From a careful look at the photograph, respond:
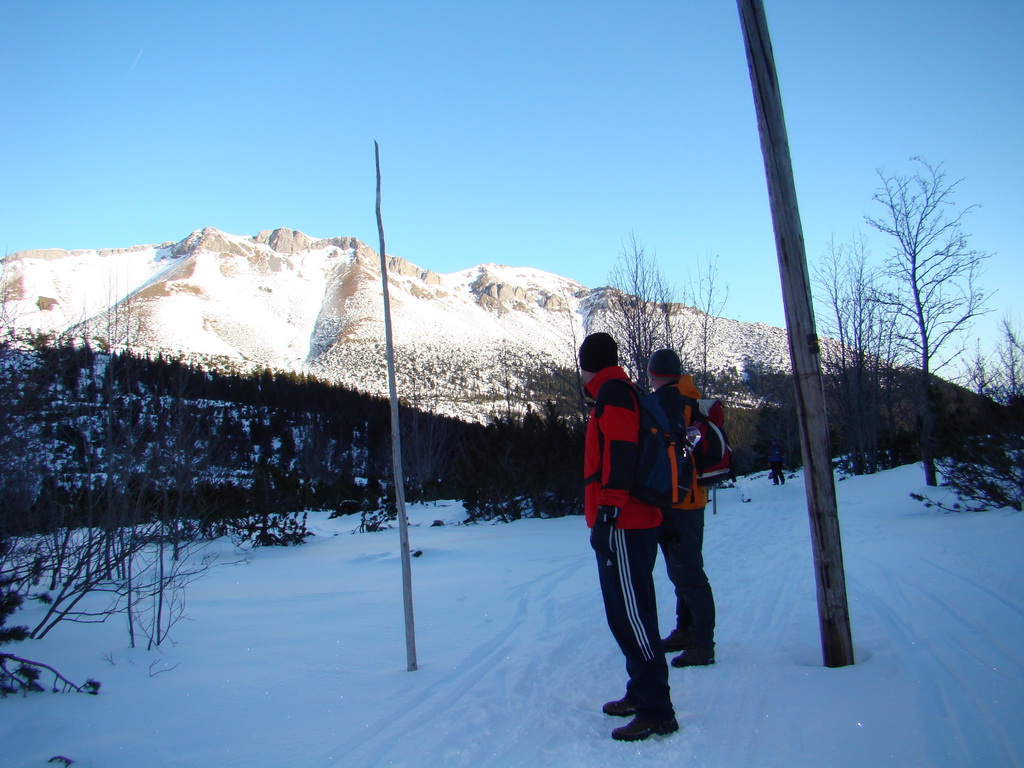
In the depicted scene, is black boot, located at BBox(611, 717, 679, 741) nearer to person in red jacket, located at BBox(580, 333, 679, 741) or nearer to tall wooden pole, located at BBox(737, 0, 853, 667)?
person in red jacket, located at BBox(580, 333, 679, 741)

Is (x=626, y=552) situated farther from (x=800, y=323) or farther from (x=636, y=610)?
(x=800, y=323)

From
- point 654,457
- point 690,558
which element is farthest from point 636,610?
point 690,558

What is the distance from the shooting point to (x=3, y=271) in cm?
587

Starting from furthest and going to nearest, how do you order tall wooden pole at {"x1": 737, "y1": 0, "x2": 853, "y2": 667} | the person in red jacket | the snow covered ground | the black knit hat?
the black knit hat, tall wooden pole at {"x1": 737, "y1": 0, "x2": 853, "y2": 667}, the person in red jacket, the snow covered ground

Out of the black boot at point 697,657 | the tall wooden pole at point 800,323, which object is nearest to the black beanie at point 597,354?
the tall wooden pole at point 800,323

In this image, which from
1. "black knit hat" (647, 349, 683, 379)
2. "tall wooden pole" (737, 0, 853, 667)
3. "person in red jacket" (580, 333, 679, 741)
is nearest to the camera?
"person in red jacket" (580, 333, 679, 741)

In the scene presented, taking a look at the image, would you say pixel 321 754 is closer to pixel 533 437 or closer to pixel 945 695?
pixel 945 695

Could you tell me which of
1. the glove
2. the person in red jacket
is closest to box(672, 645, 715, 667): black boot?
the person in red jacket

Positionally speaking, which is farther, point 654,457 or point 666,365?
point 666,365

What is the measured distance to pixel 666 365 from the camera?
13.1ft

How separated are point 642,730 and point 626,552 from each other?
2.61 ft

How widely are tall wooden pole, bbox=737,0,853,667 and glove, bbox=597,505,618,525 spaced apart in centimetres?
138

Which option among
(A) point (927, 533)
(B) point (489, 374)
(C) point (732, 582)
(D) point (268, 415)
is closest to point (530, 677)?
(C) point (732, 582)

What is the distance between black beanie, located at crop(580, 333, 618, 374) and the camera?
3.27m
